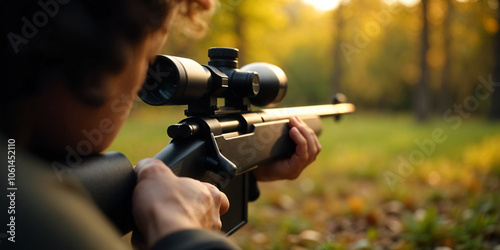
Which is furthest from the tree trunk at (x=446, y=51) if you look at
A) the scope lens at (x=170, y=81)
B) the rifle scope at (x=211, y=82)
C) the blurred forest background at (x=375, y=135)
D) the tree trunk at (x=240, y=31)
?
the scope lens at (x=170, y=81)

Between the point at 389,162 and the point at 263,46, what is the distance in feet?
30.1

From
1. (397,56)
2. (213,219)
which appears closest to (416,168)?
(213,219)

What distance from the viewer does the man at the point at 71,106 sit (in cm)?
69

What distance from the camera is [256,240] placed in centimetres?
294

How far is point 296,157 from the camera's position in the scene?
220 centimetres

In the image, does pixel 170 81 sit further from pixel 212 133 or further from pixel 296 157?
pixel 296 157

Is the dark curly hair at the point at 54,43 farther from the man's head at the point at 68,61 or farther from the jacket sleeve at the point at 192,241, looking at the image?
the jacket sleeve at the point at 192,241

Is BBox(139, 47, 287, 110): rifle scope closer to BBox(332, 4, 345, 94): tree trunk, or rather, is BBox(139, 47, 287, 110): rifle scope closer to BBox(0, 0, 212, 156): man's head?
BBox(0, 0, 212, 156): man's head

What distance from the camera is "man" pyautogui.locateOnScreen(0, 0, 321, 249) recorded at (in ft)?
2.26

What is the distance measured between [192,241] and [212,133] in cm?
65

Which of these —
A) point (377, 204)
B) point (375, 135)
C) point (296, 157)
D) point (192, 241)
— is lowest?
point (375, 135)

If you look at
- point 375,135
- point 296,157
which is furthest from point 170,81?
point 375,135

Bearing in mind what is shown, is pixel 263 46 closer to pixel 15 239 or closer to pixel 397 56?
pixel 397 56

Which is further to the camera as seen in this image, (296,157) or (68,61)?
(296,157)
